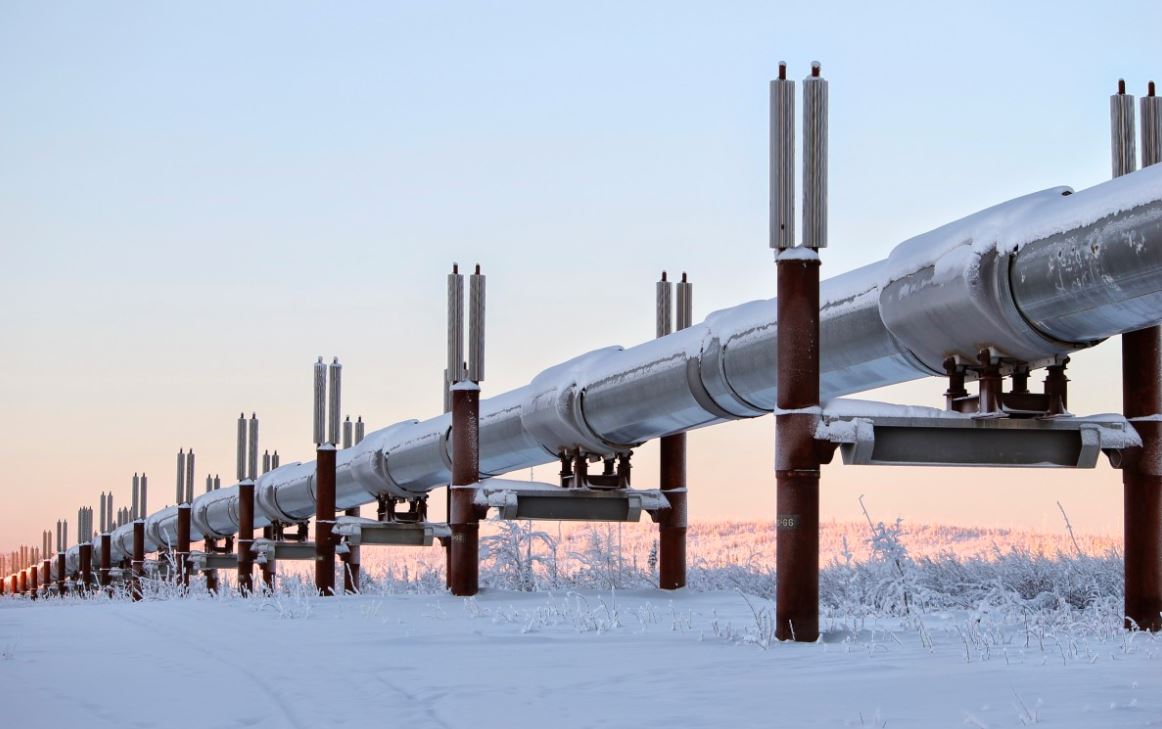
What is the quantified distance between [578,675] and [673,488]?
10110 millimetres

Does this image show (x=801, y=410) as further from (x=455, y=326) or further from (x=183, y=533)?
(x=183, y=533)

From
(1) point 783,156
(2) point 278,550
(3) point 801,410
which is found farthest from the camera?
(2) point 278,550

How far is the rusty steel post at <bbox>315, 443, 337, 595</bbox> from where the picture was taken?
25.5 m

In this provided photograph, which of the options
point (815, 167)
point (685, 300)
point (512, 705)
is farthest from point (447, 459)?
point (512, 705)

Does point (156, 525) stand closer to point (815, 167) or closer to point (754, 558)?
point (754, 558)

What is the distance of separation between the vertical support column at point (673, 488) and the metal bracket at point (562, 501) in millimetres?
382

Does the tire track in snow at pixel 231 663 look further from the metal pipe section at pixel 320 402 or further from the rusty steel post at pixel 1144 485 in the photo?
the metal pipe section at pixel 320 402

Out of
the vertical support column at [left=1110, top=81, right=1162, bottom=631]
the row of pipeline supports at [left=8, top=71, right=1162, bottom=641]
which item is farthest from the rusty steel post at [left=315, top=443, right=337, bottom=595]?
the vertical support column at [left=1110, top=81, right=1162, bottom=631]

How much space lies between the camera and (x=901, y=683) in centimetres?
793

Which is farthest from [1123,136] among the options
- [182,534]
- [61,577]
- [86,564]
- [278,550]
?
[61,577]

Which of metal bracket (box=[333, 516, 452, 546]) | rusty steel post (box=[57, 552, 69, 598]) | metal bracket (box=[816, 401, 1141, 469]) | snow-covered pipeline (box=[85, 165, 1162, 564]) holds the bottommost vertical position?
rusty steel post (box=[57, 552, 69, 598])

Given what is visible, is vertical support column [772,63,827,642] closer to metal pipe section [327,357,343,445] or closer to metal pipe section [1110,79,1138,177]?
metal pipe section [1110,79,1138,177]

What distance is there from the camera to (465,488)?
18688 mm

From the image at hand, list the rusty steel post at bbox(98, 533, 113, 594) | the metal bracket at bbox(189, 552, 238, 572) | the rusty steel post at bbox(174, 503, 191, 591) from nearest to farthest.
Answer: the metal bracket at bbox(189, 552, 238, 572)
the rusty steel post at bbox(174, 503, 191, 591)
the rusty steel post at bbox(98, 533, 113, 594)
